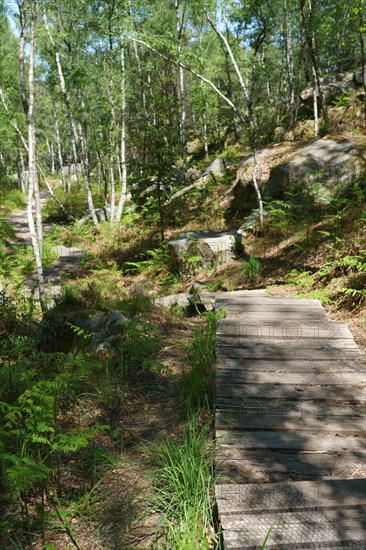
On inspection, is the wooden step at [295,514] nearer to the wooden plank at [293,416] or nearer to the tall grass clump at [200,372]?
the wooden plank at [293,416]

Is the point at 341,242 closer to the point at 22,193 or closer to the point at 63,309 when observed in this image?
the point at 63,309

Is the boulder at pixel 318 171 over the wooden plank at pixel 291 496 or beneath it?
over

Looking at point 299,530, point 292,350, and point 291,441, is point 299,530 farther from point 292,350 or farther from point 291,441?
point 292,350

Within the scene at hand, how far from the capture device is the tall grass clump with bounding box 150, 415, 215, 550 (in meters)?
2.17

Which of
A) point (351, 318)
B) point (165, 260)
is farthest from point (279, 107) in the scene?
point (351, 318)

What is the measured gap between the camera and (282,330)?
4.57m

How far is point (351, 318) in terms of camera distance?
5242mm

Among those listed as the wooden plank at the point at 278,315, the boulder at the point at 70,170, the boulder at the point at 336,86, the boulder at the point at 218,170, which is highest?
the boulder at the point at 336,86

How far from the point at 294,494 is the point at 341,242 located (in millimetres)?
5515

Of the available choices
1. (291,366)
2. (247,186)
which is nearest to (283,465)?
(291,366)

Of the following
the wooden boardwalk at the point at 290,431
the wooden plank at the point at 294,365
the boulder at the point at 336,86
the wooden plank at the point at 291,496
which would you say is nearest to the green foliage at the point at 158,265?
the wooden boardwalk at the point at 290,431

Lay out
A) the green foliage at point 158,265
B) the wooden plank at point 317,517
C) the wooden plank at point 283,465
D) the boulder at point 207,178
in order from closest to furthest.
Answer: the wooden plank at point 317,517 → the wooden plank at point 283,465 → the green foliage at point 158,265 → the boulder at point 207,178

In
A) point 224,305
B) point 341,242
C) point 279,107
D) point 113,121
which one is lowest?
point 224,305

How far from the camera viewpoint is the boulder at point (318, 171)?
9.45 metres
